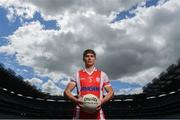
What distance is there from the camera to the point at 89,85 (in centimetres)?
703

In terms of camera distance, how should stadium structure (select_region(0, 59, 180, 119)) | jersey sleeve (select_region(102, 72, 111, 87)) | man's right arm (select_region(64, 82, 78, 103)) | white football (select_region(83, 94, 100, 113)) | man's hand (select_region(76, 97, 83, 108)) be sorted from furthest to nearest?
stadium structure (select_region(0, 59, 180, 119)), jersey sleeve (select_region(102, 72, 111, 87)), man's right arm (select_region(64, 82, 78, 103)), man's hand (select_region(76, 97, 83, 108)), white football (select_region(83, 94, 100, 113))

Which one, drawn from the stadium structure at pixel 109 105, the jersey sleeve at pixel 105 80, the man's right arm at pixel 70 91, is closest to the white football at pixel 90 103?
the man's right arm at pixel 70 91

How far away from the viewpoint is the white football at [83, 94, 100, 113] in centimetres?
669

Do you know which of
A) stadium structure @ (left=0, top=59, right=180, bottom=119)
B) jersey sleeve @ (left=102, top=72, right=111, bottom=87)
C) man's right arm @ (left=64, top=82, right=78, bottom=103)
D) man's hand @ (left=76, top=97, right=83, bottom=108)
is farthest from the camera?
stadium structure @ (left=0, top=59, right=180, bottom=119)

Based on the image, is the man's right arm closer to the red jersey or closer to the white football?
the red jersey

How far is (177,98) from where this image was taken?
75.3m

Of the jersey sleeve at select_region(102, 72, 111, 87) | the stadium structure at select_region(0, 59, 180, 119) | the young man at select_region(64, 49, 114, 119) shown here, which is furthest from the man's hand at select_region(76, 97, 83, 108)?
the stadium structure at select_region(0, 59, 180, 119)

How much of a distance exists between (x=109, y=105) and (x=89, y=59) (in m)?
94.3

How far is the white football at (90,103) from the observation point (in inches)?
263

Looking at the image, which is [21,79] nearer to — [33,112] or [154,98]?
[33,112]

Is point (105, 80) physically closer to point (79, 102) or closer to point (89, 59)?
point (89, 59)

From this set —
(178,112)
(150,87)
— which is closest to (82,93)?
(178,112)

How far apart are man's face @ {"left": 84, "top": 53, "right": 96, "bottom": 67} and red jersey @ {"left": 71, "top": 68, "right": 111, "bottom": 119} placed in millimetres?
163

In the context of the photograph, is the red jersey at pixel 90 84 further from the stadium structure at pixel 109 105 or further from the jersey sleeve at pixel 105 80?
the stadium structure at pixel 109 105
